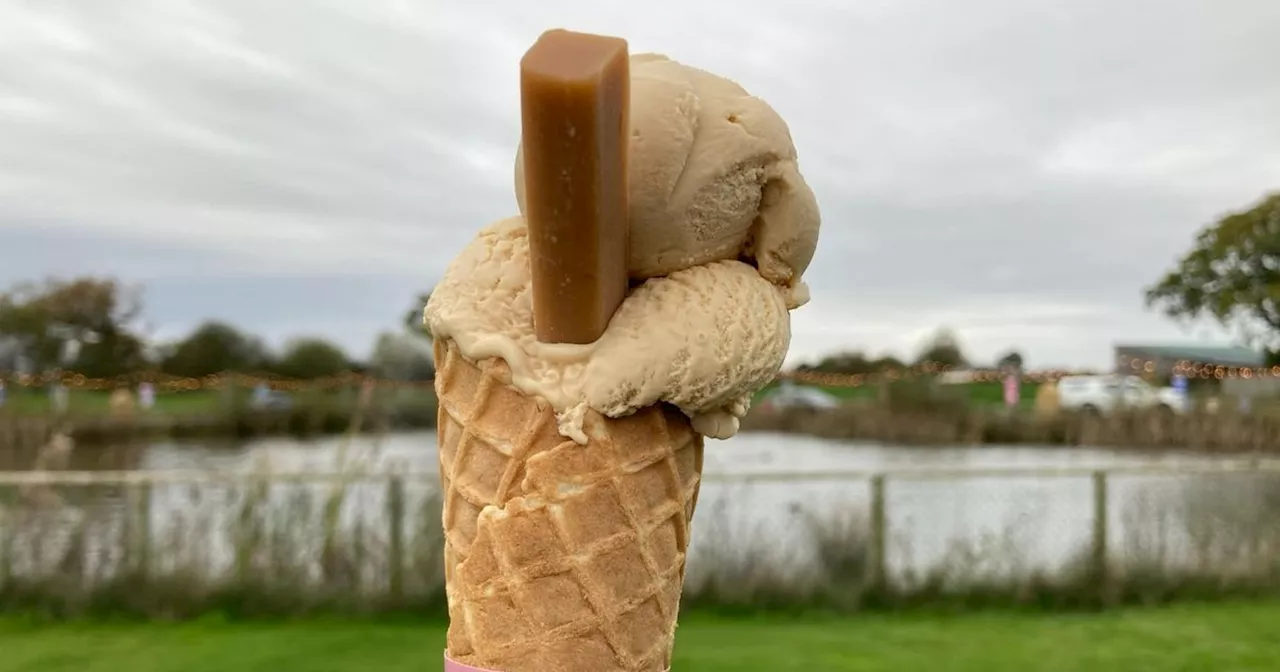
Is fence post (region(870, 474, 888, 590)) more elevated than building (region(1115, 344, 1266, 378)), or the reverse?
building (region(1115, 344, 1266, 378))

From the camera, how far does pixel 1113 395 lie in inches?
522

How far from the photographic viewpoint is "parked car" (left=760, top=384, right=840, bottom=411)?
13328mm

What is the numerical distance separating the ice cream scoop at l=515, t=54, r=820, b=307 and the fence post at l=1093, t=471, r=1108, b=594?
207 inches

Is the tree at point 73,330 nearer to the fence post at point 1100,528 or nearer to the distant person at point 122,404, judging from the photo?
the distant person at point 122,404

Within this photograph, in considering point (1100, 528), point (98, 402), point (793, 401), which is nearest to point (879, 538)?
point (1100, 528)

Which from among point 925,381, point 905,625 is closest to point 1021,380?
point 925,381

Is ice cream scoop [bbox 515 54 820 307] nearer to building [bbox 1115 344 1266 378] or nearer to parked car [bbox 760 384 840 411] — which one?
parked car [bbox 760 384 840 411]

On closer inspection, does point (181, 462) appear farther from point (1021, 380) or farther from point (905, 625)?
point (1021, 380)

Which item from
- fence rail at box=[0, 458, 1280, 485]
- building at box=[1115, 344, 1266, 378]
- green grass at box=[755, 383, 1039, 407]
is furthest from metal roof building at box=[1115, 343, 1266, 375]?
fence rail at box=[0, 458, 1280, 485]

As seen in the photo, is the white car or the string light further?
the white car

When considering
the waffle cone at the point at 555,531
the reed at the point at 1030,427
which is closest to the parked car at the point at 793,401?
the reed at the point at 1030,427

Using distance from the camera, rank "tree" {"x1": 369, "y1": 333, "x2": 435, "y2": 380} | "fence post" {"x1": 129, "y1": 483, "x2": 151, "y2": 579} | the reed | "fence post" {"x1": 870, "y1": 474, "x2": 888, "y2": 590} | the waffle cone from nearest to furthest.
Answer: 1. the waffle cone
2. "fence post" {"x1": 129, "y1": 483, "x2": 151, "y2": 579}
3. "fence post" {"x1": 870, "y1": 474, "x2": 888, "y2": 590}
4. "tree" {"x1": 369, "y1": 333, "x2": 435, "y2": 380}
5. the reed

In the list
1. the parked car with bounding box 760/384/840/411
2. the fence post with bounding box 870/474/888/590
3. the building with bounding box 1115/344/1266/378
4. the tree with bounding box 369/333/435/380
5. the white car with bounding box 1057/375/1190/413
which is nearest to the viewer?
the fence post with bounding box 870/474/888/590

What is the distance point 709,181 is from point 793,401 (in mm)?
12394
